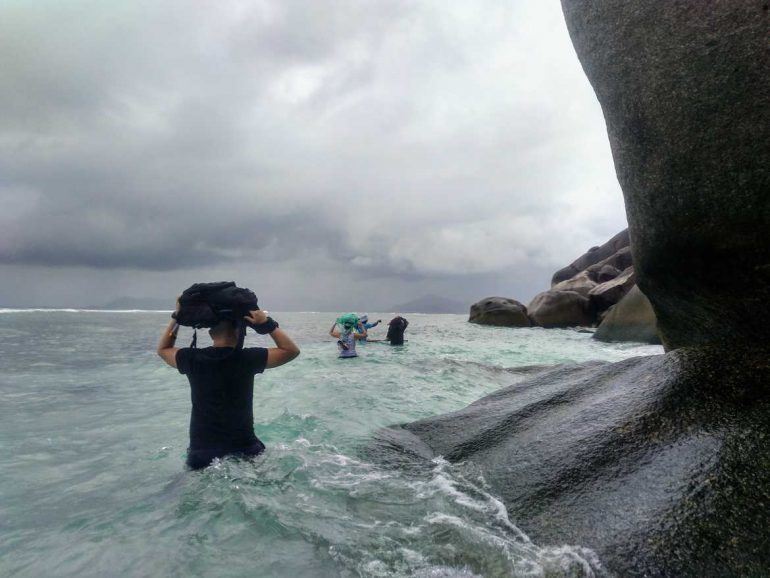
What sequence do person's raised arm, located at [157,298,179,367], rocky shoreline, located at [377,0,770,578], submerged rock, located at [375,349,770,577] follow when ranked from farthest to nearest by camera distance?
person's raised arm, located at [157,298,179,367]
rocky shoreline, located at [377,0,770,578]
submerged rock, located at [375,349,770,577]

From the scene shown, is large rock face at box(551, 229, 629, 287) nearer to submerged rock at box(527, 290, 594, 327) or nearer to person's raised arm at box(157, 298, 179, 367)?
submerged rock at box(527, 290, 594, 327)

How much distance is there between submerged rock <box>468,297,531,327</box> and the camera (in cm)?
4522

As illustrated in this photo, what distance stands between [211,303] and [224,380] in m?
0.93

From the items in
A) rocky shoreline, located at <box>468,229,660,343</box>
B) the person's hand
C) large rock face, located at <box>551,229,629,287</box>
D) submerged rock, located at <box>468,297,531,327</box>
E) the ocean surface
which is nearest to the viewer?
the ocean surface

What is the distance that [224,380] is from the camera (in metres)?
5.26

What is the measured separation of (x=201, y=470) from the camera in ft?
17.7

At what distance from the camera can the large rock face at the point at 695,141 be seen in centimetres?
383

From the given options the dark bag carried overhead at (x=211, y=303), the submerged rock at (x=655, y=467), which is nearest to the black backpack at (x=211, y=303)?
the dark bag carried overhead at (x=211, y=303)

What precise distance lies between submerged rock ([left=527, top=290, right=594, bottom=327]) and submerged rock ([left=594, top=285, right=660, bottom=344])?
14.8m

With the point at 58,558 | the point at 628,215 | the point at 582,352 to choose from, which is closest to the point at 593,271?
the point at 582,352

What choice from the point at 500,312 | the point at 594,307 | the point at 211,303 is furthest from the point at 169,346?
the point at 500,312

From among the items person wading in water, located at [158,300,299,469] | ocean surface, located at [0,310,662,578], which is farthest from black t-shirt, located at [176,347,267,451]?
ocean surface, located at [0,310,662,578]

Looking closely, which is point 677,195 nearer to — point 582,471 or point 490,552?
point 582,471

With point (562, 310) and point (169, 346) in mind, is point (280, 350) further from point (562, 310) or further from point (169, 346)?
point (562, 310)
